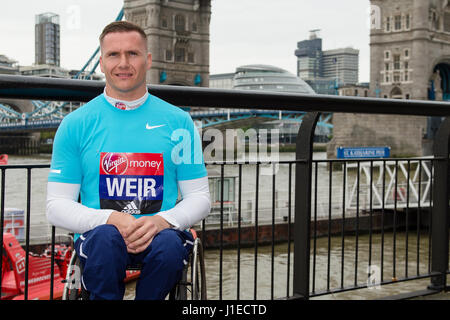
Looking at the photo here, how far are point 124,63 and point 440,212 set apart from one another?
2.24 m

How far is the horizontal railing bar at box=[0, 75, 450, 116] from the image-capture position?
1.79 meters

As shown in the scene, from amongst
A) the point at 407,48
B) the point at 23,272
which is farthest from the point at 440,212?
the point at 407,48

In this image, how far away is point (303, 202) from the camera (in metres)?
2.51

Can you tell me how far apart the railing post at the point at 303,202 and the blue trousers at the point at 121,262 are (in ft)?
3.67

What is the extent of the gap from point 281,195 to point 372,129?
19.6 metres

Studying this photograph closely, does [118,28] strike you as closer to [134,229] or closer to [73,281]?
[134,229]

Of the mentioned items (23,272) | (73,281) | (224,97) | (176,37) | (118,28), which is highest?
(176,37)

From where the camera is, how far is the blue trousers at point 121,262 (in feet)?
4.41

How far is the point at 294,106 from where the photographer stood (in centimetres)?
235

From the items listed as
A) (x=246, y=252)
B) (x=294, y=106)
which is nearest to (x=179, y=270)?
(x=294, y=106)

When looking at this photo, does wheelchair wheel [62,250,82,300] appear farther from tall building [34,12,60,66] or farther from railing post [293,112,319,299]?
tall building [34,12,60,66]

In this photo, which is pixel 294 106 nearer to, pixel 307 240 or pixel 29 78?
pixel 307 240

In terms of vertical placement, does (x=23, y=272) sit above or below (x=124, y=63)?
below

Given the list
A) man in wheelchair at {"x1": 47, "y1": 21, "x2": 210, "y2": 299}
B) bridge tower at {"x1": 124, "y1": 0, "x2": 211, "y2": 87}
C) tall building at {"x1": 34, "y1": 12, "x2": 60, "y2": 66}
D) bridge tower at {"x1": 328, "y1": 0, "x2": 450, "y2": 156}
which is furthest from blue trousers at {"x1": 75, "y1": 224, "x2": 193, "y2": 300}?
bridge tower at {"x1": 328, "y1": 0, "x2": 450, "y2": 156}
